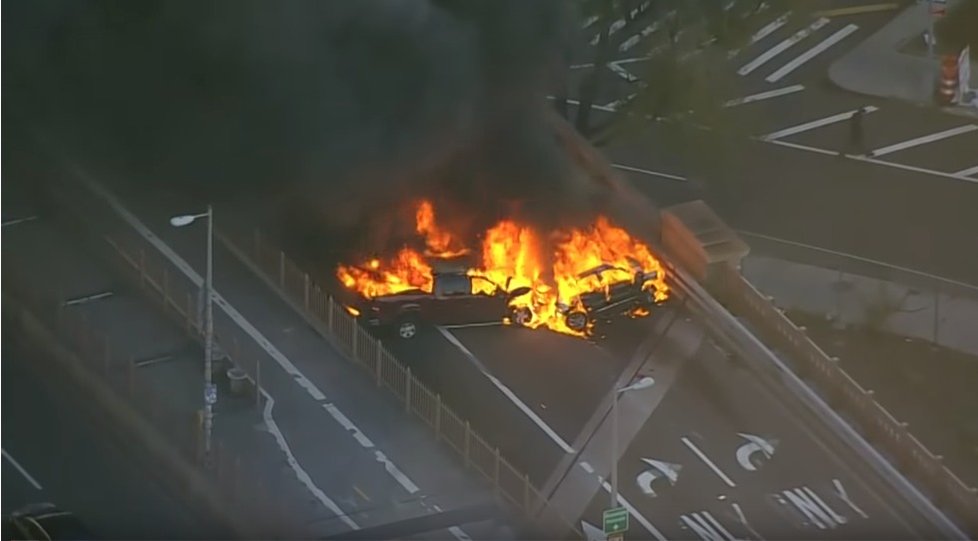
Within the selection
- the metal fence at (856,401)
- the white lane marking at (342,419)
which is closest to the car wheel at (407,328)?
the white lane marking at (342,419)

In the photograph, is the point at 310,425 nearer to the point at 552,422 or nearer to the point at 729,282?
the point at 552,422

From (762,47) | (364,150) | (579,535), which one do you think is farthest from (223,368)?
(762,47)

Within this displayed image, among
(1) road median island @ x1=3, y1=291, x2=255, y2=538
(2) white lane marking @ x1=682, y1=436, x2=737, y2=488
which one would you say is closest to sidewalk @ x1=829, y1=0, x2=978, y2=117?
(2) white lane marking @ x1=682, y1=436, x2=737, y2=488

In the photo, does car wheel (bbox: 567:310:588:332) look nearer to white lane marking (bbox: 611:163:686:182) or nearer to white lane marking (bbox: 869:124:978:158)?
white lane marking (bbox: 611:163:686:182)

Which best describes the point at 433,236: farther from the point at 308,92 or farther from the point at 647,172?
the point at 647,172

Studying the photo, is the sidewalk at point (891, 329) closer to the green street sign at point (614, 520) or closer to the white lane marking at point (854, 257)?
the white lane marking at point (854, 257)
